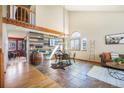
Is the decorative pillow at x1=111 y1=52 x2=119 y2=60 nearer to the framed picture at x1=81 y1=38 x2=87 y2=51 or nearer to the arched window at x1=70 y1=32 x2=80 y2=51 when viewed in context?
the framed picture at x1=81 y1=38 x2=87 y2=51

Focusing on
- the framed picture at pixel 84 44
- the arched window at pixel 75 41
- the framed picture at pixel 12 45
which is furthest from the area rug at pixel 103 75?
the framed picture at pixel 12 45

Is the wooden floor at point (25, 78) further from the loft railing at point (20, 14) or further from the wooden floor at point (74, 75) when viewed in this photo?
the loft railing at point (20, 14)

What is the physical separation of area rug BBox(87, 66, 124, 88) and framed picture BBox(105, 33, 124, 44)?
90 centimetres

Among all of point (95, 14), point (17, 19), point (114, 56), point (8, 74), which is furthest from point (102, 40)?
point (8, 74)

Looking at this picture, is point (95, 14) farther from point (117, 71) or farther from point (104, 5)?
point (117, 71)

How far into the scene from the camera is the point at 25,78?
320 cm

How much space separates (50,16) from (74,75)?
182cm

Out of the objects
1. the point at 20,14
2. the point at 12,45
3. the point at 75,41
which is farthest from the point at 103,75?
the point at 20,14

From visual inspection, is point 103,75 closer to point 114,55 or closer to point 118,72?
point 118,72

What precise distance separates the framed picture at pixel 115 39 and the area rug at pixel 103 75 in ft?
2.96

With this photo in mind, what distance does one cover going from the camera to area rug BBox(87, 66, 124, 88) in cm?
299

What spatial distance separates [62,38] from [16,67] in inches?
65.5

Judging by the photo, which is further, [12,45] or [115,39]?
[115,39]

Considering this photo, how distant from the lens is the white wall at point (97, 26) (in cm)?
300
